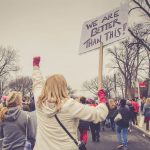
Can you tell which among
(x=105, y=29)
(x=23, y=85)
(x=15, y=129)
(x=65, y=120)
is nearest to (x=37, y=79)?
(x=65, y=120)

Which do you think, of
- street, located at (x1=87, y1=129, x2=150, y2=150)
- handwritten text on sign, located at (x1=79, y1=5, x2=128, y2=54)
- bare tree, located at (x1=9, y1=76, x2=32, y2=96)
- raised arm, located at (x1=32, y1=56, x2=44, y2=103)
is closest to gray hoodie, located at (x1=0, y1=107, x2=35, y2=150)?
handwritten text on sign, located at (x1=79, y1=5, x2=128, y2=54)

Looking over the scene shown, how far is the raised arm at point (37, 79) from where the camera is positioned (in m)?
5.18

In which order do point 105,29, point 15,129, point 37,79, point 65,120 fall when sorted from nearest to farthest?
1. point 65,120
2. point 37,79
3. point 105,29
4. point 15,129

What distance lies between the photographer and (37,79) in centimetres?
533

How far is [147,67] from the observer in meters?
59.0

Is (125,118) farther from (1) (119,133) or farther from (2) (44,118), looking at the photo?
(2) (44,118)

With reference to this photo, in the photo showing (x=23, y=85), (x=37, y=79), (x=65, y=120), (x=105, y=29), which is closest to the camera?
(x=65, y=120)

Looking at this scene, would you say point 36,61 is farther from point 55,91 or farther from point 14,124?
point 14,124

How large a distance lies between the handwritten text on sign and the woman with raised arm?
146cm

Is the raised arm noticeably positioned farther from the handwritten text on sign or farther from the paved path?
the paved path

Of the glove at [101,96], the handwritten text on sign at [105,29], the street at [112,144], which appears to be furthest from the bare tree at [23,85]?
the glove at [101,96]

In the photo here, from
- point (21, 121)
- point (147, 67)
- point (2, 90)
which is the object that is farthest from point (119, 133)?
point (2, 90)

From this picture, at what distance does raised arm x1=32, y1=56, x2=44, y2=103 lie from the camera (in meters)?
5.18

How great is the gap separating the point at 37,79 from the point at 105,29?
4.61 feet
